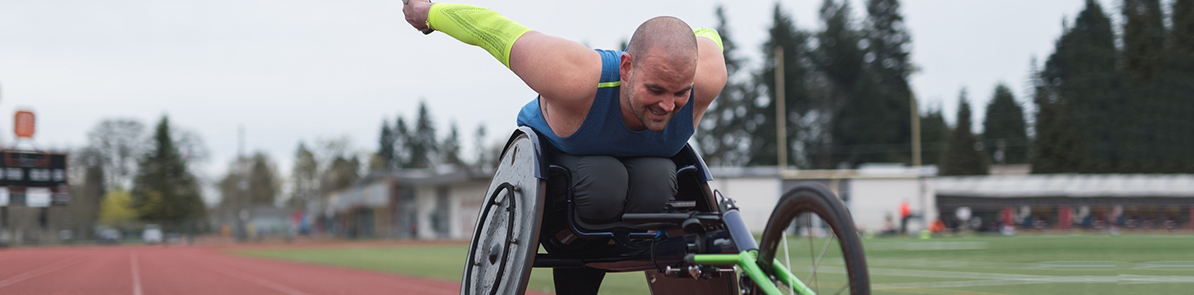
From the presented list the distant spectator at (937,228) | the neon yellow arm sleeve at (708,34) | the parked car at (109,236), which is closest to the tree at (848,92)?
the distant spectator at (937,228)

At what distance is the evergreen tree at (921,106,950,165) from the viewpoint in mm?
64500

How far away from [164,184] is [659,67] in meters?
75.9

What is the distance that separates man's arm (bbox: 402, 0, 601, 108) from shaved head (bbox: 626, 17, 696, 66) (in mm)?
202

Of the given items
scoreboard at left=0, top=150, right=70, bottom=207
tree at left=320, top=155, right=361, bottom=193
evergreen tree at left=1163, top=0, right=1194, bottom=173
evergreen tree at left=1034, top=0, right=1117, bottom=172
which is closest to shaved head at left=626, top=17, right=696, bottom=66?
evergreen tree at left=1163, top=0, right=1194, bottom=173

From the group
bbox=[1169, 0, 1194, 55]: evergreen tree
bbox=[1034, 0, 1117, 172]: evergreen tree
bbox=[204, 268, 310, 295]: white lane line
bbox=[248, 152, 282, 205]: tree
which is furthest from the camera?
bbox=[248, 152, 282, 205]: tree

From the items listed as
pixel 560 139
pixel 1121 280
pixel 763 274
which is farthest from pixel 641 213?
pixel 1121 280

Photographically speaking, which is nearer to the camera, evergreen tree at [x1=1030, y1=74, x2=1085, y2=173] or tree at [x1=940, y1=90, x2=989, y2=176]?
evergreen tree at [x1=1030, y1=74, x2=1085, y2=173]

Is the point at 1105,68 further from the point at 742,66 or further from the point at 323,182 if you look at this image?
the point at 323,182

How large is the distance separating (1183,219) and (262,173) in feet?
305

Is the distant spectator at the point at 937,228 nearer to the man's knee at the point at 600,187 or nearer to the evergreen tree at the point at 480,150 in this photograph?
the man's knee at the point at 600,187

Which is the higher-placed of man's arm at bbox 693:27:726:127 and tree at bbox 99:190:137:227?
man's arm at bbox 693:27:726:127

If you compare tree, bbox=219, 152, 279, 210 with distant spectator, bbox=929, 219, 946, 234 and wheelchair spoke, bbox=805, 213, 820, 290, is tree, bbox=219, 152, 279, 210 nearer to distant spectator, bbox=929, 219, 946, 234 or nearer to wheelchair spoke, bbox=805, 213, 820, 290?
distant spectator, bbox=929, 219, 946, 234

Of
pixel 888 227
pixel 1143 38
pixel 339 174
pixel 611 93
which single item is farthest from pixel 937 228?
pixel 339 174

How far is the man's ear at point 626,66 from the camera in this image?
93.0 inches
